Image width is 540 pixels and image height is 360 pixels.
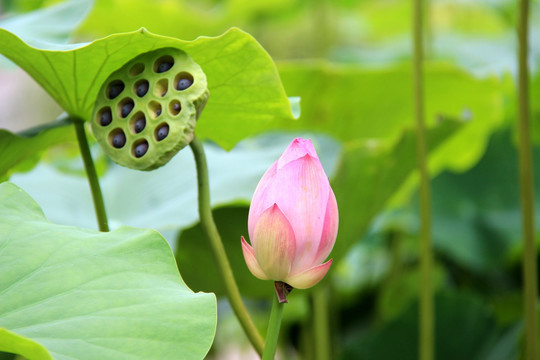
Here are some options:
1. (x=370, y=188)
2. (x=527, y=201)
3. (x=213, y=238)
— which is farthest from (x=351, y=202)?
(x=213, y=238)

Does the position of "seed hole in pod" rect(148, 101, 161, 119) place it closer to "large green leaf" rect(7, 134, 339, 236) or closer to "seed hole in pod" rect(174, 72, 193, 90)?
"seed hole in pod" rect(174, 72, 193, 90)

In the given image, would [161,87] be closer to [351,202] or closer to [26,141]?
[26,141]

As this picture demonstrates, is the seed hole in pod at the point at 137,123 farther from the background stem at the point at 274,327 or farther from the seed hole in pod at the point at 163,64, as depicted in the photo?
the background stem at the point at 274,327

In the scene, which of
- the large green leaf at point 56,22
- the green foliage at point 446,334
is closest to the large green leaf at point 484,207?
the green foliage at point 446,334

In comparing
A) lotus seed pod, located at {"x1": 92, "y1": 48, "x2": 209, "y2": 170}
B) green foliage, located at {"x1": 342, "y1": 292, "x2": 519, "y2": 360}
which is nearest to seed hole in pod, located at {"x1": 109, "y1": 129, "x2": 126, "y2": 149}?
lotus seed pod, located at {"x1": 92, "y1": 48, "x2": 209, "y2": 170}

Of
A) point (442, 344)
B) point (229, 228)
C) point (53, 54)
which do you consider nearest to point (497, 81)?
point (442, 344)
